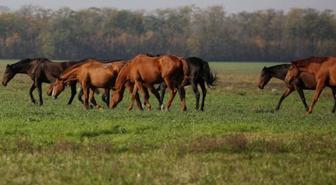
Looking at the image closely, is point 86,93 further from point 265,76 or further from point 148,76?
point 265,76

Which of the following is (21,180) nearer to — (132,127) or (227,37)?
(132,127)

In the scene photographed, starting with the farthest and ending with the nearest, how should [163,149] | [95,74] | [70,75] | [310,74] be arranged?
[70,75] < [310,74] < [95,74] < [163,149]

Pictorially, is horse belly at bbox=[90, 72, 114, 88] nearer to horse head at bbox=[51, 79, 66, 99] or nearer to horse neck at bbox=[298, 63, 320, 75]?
horse head at bbox=[51, 79, 66, 99]

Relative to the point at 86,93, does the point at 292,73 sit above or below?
above

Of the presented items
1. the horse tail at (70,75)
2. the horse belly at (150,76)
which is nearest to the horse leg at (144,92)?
the horse belly at (150,76)

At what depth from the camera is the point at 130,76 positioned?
2414cm

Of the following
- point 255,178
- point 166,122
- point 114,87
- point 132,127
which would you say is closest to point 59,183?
point 255,178

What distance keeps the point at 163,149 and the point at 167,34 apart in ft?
401

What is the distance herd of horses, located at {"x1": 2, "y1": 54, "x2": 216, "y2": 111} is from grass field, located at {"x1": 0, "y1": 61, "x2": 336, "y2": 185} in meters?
3.71

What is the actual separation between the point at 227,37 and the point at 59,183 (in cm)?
12009

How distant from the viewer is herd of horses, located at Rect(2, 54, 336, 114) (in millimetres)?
23859

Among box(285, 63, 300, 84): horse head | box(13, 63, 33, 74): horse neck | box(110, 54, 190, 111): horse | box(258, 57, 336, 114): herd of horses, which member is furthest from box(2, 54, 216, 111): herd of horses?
box(258, 57, 336, 114): herd of horses

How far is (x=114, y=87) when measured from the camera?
2480 cm

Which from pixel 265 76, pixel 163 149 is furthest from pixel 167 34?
pixel 163 149
